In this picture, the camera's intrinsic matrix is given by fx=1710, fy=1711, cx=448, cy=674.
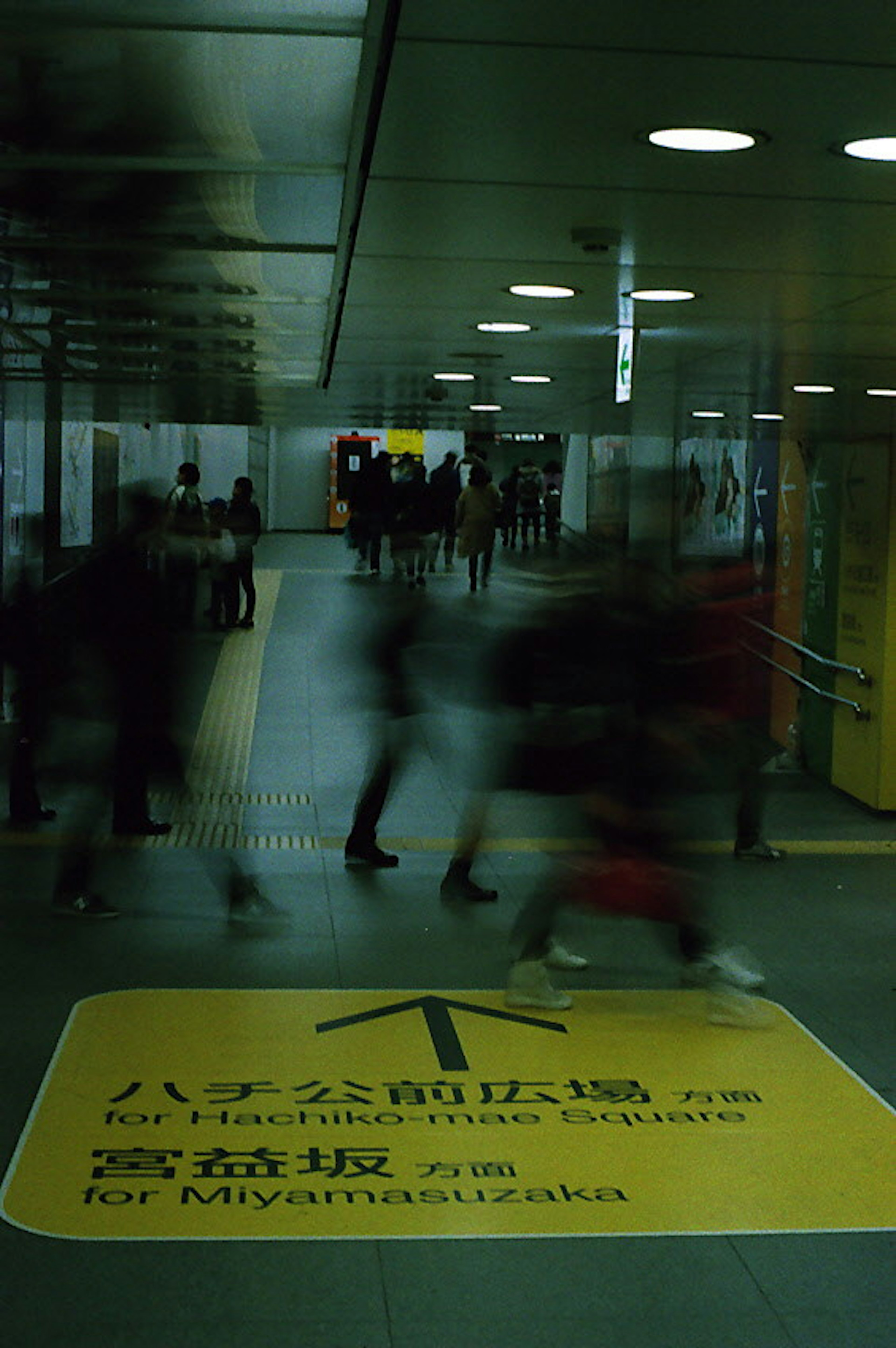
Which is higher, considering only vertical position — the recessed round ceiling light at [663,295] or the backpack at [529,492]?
the recessed round ceiling light at [663,295]

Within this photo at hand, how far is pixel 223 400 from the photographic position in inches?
645

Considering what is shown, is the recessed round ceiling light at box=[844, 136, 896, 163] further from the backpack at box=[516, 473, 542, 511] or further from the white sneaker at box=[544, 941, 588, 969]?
the backpack at box=[516, 473, 542, 511]

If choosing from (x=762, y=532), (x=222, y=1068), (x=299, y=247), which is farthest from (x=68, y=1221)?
(x=762, y=532)

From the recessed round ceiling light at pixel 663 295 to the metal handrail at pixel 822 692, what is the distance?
396 centimetres

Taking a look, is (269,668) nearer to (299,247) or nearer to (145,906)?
(145,906)

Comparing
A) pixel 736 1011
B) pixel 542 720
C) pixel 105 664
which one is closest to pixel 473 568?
pixel 105 664

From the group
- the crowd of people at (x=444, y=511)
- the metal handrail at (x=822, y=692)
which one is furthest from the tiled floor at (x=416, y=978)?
the crowd of people at (x=444, y=511)

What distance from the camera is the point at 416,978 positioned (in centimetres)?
712

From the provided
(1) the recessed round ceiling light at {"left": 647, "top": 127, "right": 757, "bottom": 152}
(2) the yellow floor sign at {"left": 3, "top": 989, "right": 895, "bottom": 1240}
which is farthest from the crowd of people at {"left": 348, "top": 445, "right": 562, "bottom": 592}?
(1) the recessed round ceiling light at {"left": 647, "top": 127, "right": 757, "bottom": 152}

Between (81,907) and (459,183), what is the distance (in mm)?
4411

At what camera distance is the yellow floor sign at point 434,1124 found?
4.67 meters

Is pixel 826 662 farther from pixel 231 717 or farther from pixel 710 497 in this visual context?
pixel 231 717

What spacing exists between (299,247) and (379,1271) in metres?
4.14

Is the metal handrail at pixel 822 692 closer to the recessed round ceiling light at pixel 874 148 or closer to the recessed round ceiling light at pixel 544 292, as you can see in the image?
the recessed round ceiling light at pixel 544 292
